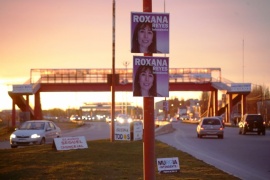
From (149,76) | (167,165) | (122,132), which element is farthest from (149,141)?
(122,132)

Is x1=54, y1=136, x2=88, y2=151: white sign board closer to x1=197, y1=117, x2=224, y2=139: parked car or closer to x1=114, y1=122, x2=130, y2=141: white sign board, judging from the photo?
x1=114, y1=122, x2=130, y2=141: white sign board

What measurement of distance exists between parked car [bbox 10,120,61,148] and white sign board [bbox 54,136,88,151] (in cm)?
546

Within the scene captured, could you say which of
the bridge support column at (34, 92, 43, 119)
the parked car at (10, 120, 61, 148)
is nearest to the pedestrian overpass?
the bridge support column at (34, 92, 43, 119)

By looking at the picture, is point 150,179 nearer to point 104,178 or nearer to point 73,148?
point 104,178

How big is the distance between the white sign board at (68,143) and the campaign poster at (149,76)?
42.9ft

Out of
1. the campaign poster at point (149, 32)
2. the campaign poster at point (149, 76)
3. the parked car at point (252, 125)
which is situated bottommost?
the parked car at point (252, 125)

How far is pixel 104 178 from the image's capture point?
1343 cm

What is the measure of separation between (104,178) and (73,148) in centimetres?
952

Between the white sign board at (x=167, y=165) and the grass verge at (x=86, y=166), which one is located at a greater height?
the white sign board at (x=167, y=165)

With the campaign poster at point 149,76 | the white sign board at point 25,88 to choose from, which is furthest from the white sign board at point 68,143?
the white sign board at point 25,88

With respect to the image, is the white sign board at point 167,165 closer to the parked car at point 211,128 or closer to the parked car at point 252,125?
the parked car at point 211,128

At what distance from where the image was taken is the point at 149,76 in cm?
955

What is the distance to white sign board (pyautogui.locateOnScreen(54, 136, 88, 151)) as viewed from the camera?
22078mm

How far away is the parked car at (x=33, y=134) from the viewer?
2778 centimetres
